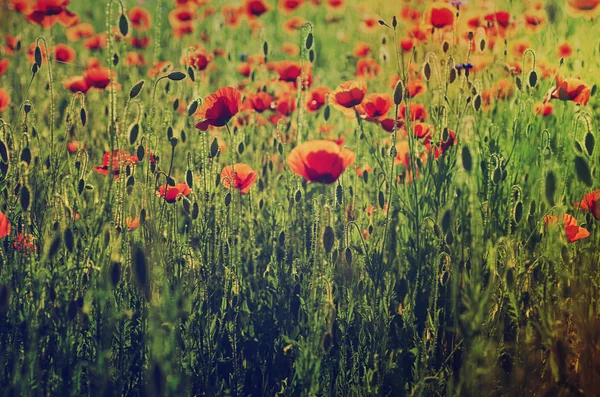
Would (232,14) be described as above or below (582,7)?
above

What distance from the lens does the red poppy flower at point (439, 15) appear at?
2154 mm

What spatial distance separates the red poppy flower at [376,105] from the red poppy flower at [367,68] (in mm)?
857

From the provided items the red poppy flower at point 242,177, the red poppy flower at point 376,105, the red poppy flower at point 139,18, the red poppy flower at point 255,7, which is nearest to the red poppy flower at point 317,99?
the red poppy flower at point 376,105

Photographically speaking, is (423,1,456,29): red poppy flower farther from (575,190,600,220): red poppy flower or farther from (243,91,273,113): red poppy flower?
(575,190,600,220): red poppy flower

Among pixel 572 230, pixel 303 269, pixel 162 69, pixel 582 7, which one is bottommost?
pixel 303 269

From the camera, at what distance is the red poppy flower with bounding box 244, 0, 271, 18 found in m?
3.20

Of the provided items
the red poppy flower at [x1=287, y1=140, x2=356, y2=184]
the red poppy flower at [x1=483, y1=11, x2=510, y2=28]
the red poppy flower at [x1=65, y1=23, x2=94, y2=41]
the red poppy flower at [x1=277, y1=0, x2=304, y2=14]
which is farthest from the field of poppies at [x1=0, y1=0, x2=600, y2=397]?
the red poppy flower at [x1=277, y1=0, x2=304, y2=14]

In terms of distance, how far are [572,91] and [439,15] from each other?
60 centimetres

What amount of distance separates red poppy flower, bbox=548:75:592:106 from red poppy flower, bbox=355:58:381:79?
3.26ft

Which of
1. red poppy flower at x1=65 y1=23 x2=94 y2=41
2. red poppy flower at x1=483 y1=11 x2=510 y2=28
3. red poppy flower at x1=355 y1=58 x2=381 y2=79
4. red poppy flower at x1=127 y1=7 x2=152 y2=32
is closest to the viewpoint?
red poppy flower at x1=483 y1=11 x2=510 y2=28

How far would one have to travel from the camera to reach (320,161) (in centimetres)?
138

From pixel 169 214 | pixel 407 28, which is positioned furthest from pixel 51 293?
pixel 407 28

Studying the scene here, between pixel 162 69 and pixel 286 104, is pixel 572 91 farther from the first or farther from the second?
pixel 162 69

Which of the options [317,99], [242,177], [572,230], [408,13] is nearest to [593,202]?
[572,230]
